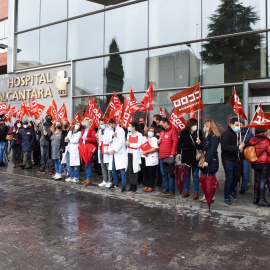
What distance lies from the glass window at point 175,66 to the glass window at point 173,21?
385mm

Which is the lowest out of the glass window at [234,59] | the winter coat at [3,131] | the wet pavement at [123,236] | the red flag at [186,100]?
the wet pavement at [123,236]

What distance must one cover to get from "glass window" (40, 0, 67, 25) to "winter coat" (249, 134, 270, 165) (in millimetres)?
Result: 11804

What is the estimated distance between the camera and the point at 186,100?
7.99 meters

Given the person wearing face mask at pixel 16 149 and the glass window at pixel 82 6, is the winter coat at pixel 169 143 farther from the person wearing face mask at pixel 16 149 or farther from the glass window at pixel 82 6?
the glass window at pixel 82 6

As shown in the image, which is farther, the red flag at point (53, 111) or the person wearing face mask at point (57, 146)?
the red flag at point (53, 111)

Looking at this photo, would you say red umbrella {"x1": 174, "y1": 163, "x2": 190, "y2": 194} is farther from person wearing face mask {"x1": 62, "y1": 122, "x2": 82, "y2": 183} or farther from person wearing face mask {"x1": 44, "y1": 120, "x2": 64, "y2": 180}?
person wearing face mask {"x1": 44, "y1": 120, "x2": 64, "y2": 180}

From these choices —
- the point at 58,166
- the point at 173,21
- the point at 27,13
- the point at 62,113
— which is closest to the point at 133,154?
the point at 58,166

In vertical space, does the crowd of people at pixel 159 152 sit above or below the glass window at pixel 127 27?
below

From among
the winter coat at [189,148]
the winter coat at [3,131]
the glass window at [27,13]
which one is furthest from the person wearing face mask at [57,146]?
the glass window at [27,13]

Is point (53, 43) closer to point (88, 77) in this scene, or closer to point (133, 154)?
point (88, 77)

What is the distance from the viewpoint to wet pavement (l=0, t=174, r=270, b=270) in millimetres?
4109

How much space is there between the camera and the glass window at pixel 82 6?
14.0 meters

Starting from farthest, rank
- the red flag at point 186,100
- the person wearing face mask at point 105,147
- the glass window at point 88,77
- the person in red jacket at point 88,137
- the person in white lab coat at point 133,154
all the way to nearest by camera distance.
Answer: the glass window at point 88,77 < the person in red jacket at point 88,137 < the person wearing face mask at point 105,147 < the person in white lab coat at point 133,154 < the red flag at point 186,100

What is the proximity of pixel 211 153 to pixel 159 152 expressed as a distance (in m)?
1.65
